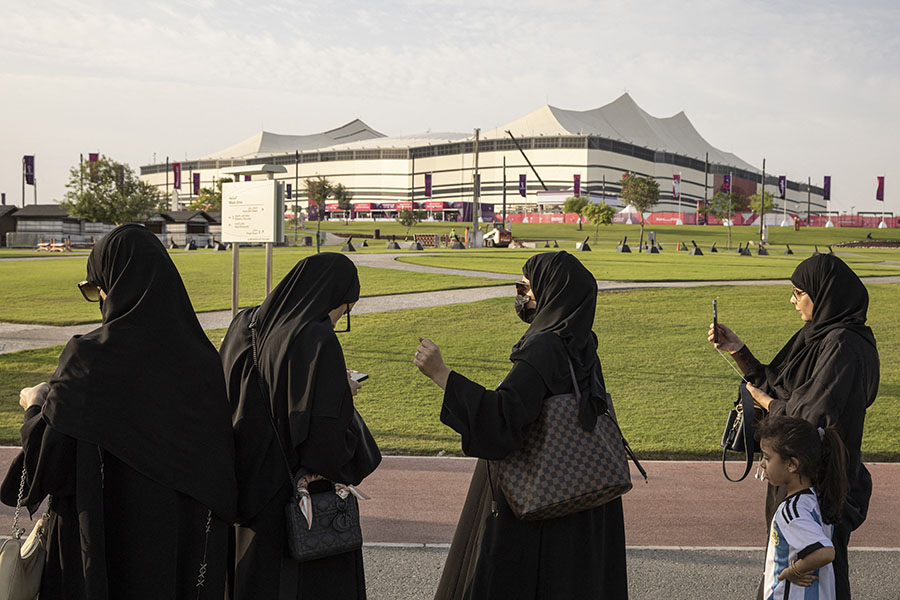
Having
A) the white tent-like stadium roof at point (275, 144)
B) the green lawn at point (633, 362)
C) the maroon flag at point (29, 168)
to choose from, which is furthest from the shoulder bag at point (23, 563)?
the white tent-like stadium roof at point (275, 144)

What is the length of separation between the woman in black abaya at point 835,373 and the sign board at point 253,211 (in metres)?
7.69

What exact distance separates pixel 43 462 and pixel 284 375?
2.78 feet

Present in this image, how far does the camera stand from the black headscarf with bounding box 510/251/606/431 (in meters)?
3.21

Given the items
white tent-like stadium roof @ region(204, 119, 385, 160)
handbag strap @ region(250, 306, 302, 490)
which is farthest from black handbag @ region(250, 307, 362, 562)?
white tent-like stadium roof @ region(204, 119, 385, 160)

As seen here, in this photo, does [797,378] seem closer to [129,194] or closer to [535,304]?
[535,304]

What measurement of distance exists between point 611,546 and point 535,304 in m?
1.06

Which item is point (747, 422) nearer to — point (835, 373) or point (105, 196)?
point (835, 373)

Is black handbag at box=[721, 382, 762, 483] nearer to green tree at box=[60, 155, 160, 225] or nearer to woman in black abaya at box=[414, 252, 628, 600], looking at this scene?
woman in black abaya at box=[414, 252, 628, 600]

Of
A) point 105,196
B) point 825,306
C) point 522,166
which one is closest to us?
point 825,306

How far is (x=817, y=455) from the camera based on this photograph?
11.0ft

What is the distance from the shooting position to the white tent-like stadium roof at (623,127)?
146625mm

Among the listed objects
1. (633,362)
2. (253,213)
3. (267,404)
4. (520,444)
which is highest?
(253,213)

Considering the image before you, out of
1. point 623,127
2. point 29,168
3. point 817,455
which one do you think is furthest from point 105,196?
point 623,127

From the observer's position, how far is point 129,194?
57000 mm
